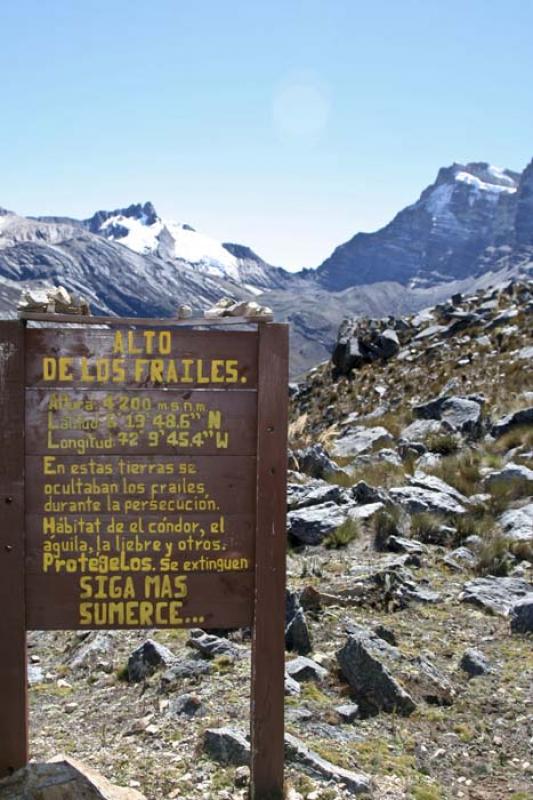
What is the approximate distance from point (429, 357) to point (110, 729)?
2314 cm

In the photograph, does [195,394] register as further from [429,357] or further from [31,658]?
[429,357]

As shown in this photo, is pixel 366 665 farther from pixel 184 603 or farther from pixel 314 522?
pixel 314 522

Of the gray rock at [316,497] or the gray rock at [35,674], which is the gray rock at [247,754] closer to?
the gray rock at [35,674]

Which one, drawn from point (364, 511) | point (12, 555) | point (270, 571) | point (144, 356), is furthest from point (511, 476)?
point (12, 555)

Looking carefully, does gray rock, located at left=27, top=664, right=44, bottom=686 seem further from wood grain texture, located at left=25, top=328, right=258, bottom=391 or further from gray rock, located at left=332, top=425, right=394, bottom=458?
gray rock, located at left=332, top=425, right=394, bottom=458

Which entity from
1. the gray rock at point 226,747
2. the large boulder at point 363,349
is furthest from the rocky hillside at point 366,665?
the large boulder at point 363,349

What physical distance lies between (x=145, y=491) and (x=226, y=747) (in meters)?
2.15

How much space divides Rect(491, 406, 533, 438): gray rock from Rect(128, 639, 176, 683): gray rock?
10.6m

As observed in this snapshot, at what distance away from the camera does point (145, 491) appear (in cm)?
537

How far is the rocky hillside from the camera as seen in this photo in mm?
5930

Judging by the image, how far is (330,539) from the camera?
1143 centimetres

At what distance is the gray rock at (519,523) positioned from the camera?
11109mm

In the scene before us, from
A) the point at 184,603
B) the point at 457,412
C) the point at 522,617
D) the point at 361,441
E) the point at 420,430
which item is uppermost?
the point at 457,412

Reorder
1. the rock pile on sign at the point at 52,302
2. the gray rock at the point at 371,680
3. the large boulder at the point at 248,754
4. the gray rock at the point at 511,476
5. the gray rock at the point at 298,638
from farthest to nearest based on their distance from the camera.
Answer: the gray rock at the point at 511,476, the gray rock at the point at 298,638, the gray rock at the point at 371,680, the large boulder at the point at 248,754, the rock pile on sign at the point at 52,302
